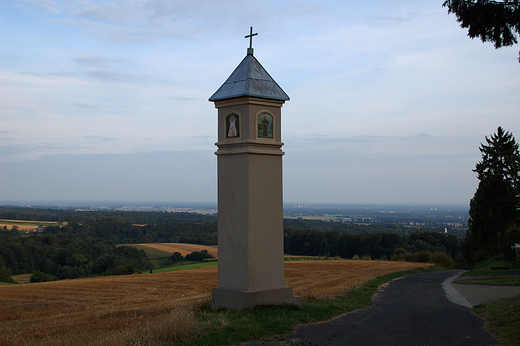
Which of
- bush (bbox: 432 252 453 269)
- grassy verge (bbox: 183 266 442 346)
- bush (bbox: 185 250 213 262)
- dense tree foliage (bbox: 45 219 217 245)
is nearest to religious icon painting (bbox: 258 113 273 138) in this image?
grassy verge (bbox: 183 266 442 346)

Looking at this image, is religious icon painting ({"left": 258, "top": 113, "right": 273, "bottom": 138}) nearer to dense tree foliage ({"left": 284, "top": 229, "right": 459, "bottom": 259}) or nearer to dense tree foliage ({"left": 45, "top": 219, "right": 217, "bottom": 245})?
dense tree foliage ({"left": 284, "top": 229, "right": 459, "bottom": 259})

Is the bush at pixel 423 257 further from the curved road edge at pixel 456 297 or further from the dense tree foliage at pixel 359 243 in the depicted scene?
the curved road edge at pixel 456 297

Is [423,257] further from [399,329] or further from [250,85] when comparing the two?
[250,85]

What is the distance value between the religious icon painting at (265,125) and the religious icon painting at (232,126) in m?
0.50

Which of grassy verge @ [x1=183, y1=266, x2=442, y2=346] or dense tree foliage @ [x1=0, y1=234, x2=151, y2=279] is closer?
grassy verge @ [x1=183, y1=266, x2=442, y2=346]

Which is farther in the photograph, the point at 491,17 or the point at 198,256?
the point at 198,256

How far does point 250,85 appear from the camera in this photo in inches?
392

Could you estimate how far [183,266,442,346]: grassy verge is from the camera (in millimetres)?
7000

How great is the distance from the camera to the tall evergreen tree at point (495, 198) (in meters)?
39.1

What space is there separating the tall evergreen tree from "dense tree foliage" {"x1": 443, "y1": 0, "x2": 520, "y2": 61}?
113ft

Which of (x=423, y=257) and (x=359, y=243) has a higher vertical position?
(x=423, y=257)

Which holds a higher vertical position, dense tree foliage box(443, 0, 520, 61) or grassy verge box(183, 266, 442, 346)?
dense tree foliage box(443, 0, 520, 61)

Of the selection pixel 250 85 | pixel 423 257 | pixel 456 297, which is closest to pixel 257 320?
pixel 250 85

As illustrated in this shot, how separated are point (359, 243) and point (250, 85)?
61195 mm
